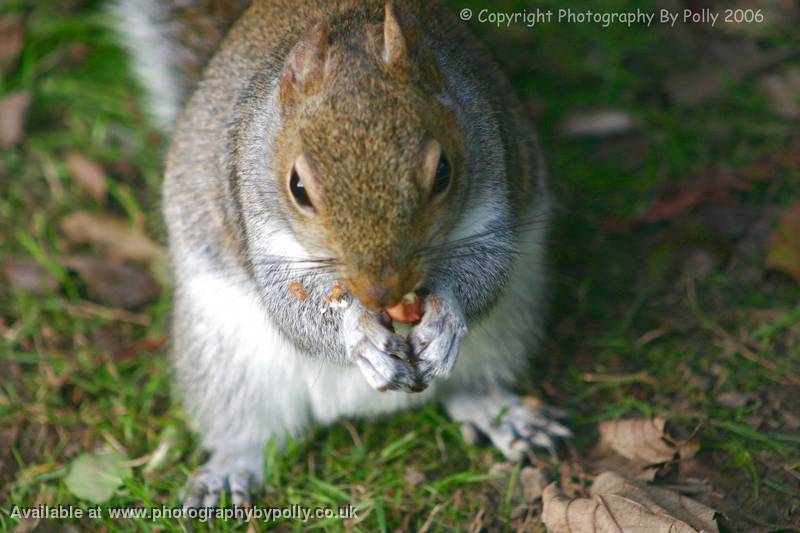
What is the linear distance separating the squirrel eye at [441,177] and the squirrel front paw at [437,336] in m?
0.35

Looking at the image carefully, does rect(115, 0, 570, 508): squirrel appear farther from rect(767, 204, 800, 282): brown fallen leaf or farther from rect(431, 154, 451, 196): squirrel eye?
rect(767, 204, 800, 282): brown fallen leaf

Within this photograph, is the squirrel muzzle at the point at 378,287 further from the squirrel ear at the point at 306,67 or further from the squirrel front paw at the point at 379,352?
the squirrel ear at the point at 306,67

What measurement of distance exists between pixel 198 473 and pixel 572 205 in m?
1.63

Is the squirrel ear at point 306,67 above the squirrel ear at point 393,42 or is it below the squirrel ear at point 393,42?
below

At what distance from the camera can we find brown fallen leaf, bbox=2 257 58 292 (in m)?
3.30

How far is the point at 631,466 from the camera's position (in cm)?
258

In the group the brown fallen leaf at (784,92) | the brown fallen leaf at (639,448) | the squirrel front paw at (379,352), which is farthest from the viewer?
the brown fallen leaf at (784,92)

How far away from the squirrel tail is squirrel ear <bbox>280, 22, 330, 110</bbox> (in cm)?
105

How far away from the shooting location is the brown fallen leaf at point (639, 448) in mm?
2555

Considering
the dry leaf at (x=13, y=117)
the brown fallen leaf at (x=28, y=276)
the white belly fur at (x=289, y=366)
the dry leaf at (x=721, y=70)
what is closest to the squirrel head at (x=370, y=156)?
the white belly fur at (x=289, y=366)

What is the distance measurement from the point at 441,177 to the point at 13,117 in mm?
2463

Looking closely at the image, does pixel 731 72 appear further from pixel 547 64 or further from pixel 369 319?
pixel 369 319

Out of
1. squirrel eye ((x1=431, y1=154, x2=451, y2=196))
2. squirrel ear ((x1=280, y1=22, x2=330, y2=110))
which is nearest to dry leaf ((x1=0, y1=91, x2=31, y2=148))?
squirrel ear ((x1=280, y1=22, x2=330, y2=110))

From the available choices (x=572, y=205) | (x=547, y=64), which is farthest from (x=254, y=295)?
(x=547, y=64)
